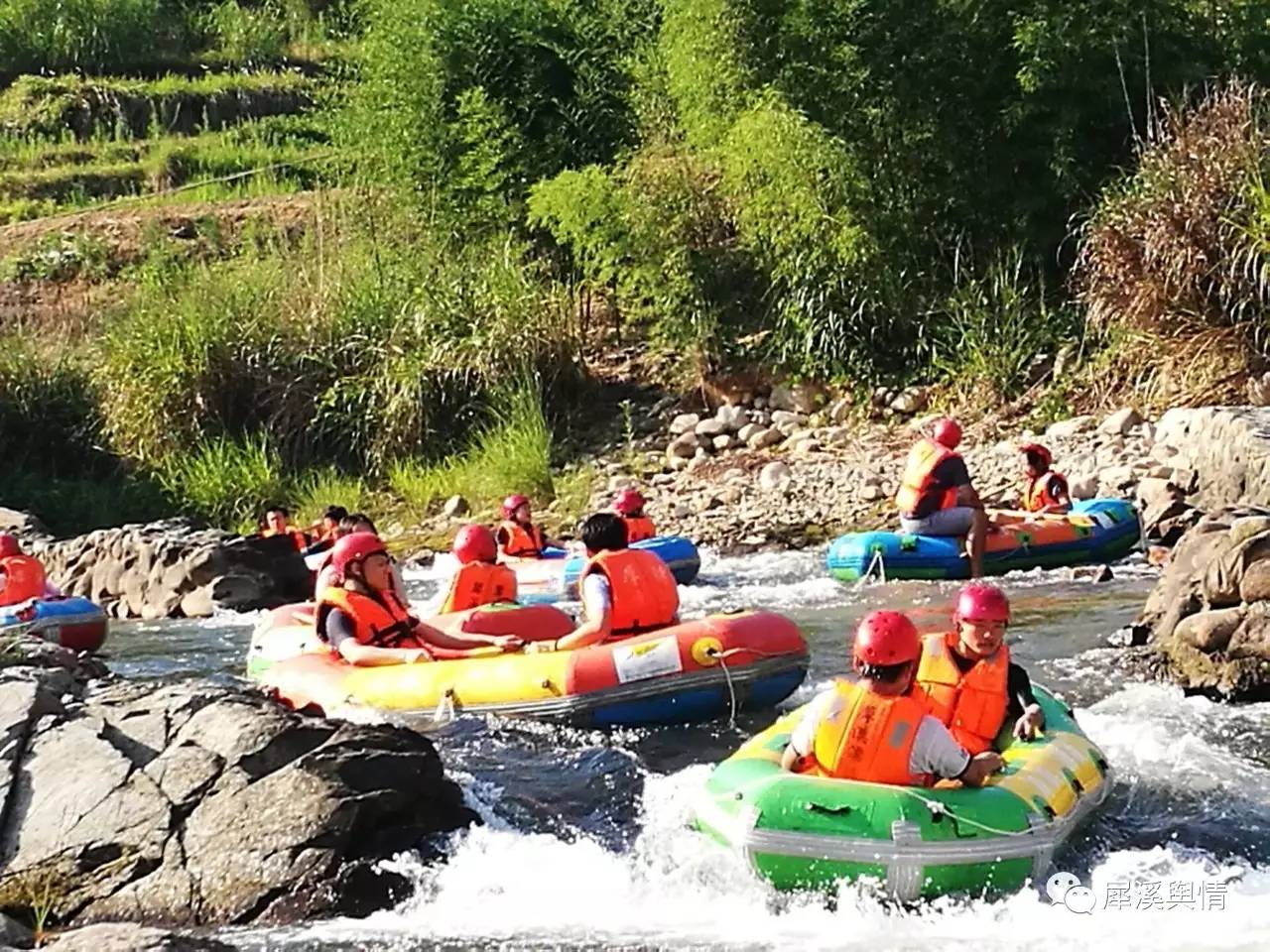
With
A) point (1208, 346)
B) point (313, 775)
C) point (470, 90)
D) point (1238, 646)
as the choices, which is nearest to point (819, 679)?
point (1238, 646)

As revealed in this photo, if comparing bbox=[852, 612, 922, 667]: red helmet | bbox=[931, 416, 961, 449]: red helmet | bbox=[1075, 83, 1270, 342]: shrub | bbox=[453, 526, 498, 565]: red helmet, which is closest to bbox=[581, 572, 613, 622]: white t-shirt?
bbox=[453, 526, 498, 565]: red helmet

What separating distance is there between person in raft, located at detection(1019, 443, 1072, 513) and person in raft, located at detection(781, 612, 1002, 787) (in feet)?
22.1

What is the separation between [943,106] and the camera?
16375 millimetres

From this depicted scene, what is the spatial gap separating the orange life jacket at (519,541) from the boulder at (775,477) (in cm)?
256

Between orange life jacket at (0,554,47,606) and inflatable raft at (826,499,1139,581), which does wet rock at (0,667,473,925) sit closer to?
orange life jacket at (0,554,47,606)

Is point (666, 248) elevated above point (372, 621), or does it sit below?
above

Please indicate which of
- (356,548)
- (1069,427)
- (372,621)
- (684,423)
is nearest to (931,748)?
(356,548)

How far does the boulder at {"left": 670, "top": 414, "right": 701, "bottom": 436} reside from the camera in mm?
17484

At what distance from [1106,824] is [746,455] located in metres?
9.43

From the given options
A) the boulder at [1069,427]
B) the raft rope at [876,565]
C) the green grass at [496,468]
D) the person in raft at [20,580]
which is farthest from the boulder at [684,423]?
the person in raft at [20,580]

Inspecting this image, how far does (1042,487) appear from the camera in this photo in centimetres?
1335

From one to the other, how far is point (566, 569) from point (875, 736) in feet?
21.1

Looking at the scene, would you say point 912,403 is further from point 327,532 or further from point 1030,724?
point 1030,724

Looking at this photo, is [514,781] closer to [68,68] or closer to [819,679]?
[819,679]
